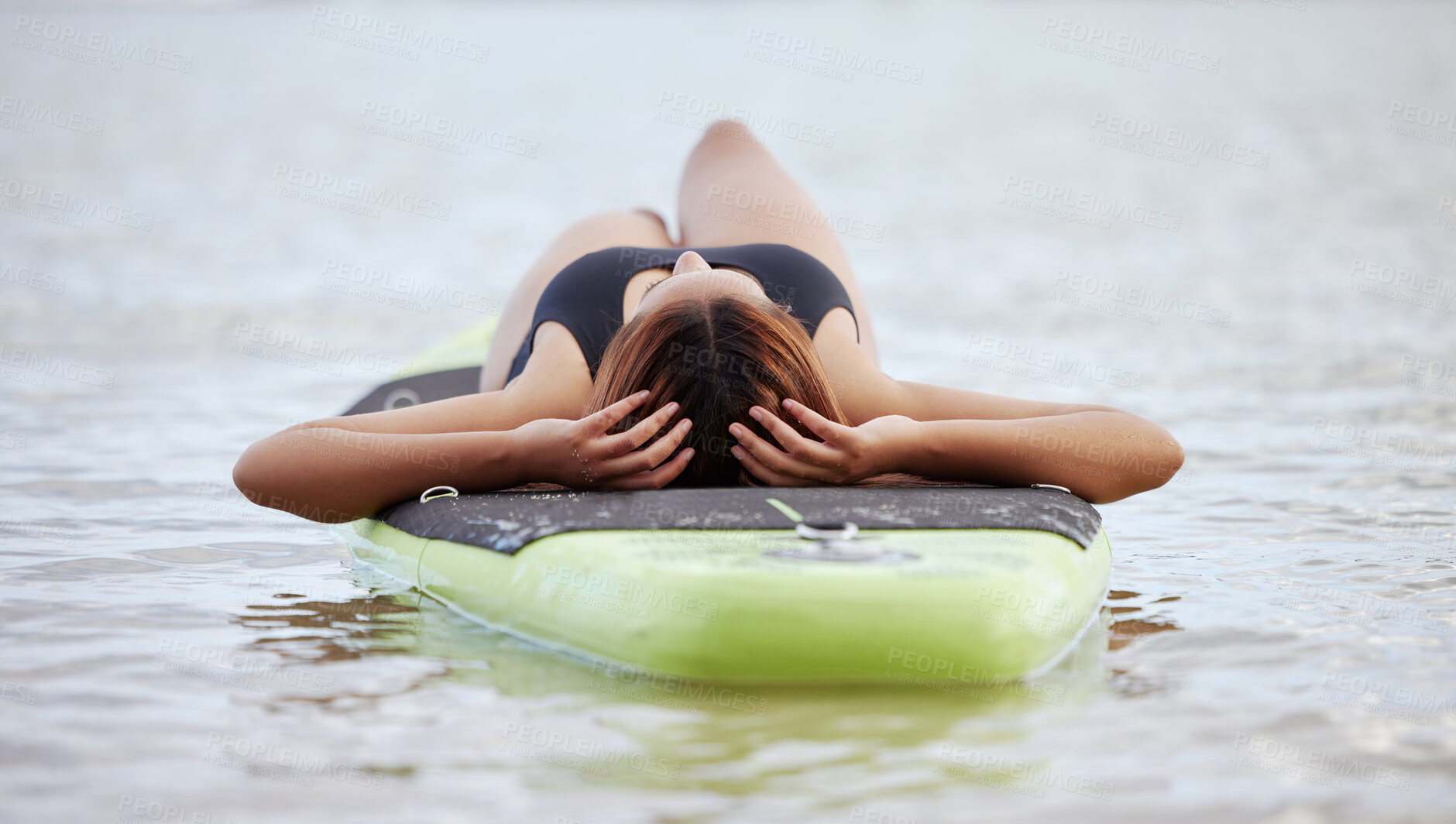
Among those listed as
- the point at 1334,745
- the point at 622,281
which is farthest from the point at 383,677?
the point at 1334,745

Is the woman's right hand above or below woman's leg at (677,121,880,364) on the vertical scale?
below

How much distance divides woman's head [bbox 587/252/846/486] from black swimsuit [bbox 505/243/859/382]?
37 cm

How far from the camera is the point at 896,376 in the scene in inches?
233

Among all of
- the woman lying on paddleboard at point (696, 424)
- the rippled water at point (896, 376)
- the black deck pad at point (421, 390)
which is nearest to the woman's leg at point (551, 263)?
the woman lying on paddleboard at point (696, 424)

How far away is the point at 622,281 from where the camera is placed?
3064mm

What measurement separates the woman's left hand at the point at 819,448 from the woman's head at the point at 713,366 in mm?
37

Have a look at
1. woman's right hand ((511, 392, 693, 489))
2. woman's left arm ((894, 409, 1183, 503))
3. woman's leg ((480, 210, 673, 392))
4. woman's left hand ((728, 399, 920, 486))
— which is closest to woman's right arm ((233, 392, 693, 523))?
woman's right hand ((511, 392, 693, 489))

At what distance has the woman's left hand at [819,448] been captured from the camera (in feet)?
8.13

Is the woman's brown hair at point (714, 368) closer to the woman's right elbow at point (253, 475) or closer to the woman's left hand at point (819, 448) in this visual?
the woman's left hand at point (819, 448)

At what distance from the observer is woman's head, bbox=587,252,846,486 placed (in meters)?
2.47

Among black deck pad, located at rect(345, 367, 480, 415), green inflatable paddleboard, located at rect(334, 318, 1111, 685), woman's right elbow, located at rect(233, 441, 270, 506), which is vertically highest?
black deck pad, located at rect(345, 367, 480, 415)

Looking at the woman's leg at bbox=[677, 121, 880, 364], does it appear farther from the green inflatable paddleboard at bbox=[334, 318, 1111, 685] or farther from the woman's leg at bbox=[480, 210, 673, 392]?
the green inflatable paddleboard at bbox=[334, 318, 1111, 685]

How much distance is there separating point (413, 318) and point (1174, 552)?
6.00m

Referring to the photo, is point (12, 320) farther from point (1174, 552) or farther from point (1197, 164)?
point (1197, 164)
